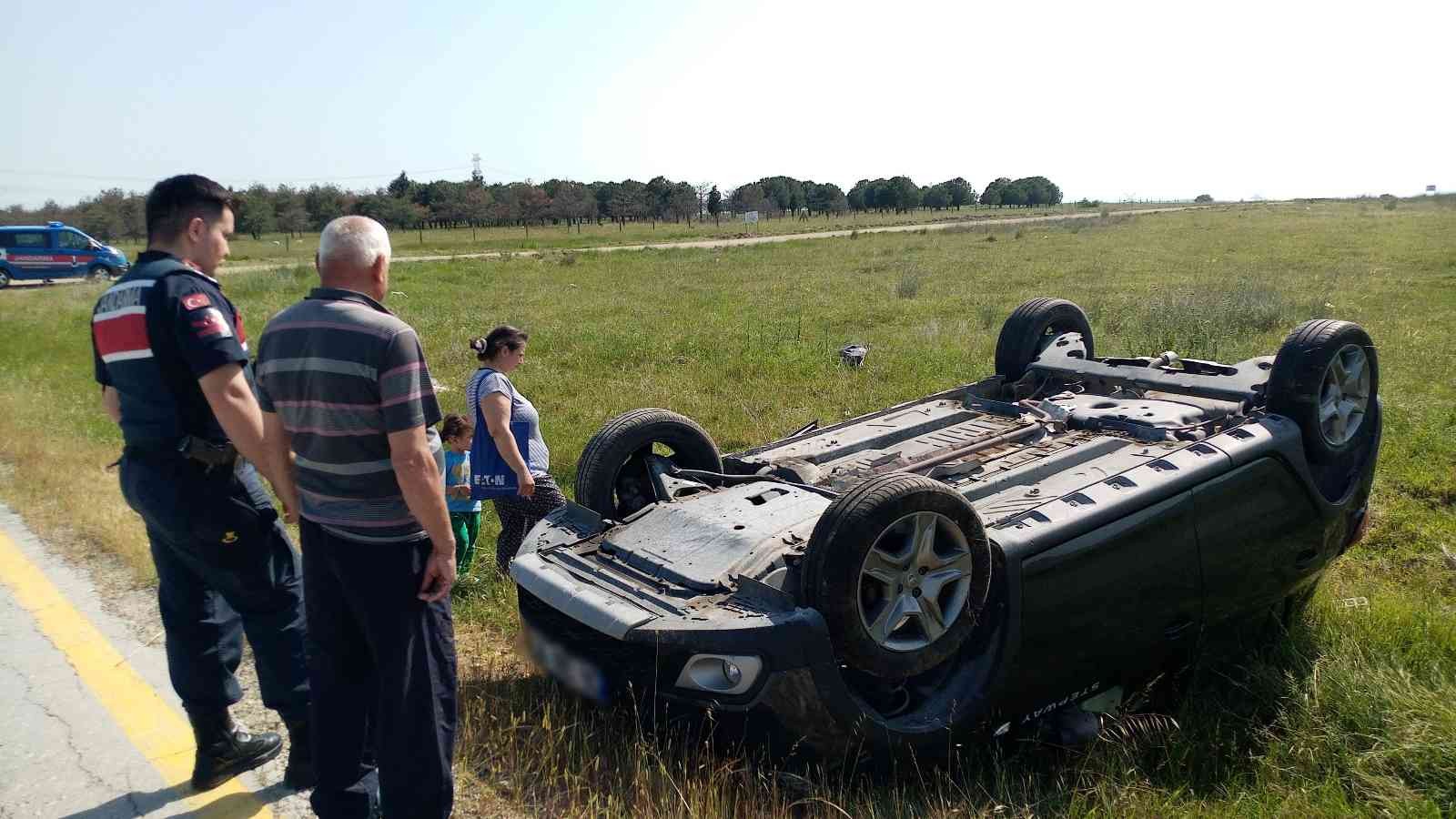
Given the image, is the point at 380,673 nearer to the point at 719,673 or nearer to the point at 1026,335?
the point at 719,673

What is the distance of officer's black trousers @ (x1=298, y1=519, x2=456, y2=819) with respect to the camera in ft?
8.97

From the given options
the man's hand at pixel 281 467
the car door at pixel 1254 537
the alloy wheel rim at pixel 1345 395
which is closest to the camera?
the man's hand at pixel 281 467

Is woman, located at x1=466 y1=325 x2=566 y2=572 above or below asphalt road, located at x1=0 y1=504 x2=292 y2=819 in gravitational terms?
above

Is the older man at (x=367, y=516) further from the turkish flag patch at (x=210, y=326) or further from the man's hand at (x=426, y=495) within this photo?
the turkish flag patch at (x=210, y=326)

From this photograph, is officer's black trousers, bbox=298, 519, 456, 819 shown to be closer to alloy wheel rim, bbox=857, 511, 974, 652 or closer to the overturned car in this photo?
the overturned car

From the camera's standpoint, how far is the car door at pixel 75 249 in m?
31.4

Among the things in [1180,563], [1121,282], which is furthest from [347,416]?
[1121,282]

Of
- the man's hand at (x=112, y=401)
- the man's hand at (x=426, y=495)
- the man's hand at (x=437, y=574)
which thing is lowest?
the man's hand at (x=437, y=574)

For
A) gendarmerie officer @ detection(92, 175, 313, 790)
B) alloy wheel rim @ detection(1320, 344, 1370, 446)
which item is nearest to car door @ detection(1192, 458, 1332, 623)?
alloy wheel rim @ detection(1320, 344, 1370, 446)

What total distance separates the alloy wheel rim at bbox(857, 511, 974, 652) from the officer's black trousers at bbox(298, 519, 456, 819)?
139 cm

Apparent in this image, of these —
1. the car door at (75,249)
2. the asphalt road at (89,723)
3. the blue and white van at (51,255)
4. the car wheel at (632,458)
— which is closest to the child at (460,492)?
the car wheel at (632,458)

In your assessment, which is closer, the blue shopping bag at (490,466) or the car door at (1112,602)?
the car door at (1112,602)

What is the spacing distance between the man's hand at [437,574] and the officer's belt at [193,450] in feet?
3.05

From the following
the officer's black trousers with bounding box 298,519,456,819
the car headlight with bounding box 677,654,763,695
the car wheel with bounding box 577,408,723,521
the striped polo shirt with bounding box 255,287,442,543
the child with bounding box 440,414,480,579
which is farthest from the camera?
the child with bounding box 440,414,480,579
